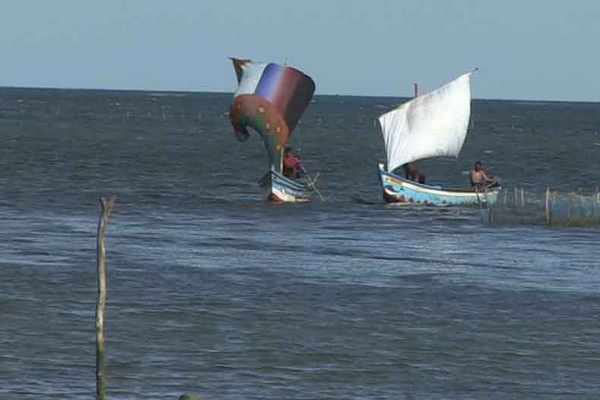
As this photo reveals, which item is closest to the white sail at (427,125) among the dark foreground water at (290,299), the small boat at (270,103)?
the dark foreground water at (290,299)

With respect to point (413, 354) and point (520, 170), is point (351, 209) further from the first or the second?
point (520, 170)

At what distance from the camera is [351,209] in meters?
66.9

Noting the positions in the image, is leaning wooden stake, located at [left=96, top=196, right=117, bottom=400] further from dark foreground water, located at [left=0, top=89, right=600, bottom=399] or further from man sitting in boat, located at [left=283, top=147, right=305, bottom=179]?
man sitting in boat, located at [left=283, top=147, right=305, bottom=179]

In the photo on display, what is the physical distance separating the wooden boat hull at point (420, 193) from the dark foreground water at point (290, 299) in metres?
0.60

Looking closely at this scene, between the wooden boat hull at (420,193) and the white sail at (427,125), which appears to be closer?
the wooden boat hull at (420,193)

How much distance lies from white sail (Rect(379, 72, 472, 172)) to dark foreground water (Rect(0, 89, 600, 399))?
307 centimetres

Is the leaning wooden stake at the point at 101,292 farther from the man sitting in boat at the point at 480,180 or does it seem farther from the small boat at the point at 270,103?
the small boat at the point at 270,103

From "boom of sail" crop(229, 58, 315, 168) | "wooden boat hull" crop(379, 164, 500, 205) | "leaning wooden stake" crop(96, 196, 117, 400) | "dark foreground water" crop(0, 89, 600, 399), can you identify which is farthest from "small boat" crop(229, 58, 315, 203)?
"leaning wooden stake" crop(96, 196, 117, 400)

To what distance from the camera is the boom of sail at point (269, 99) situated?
66688mm

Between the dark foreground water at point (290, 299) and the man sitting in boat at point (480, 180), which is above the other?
the man sitting in boat at point (480, 180)

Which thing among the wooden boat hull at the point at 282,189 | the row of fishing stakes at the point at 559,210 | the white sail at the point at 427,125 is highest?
the white sail at the point at 427,125

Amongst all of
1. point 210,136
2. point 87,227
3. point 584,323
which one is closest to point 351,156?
point 210,136

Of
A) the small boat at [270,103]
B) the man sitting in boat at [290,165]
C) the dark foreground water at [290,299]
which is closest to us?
the dark foreground water at [290,299]

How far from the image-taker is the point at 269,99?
2630 inches
